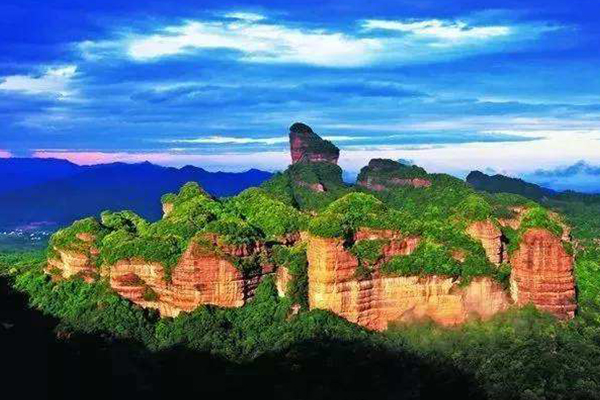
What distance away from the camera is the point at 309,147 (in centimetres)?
10000

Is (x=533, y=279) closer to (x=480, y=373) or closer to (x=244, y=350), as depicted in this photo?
(x=480, y=373)

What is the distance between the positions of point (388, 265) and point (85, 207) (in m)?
137

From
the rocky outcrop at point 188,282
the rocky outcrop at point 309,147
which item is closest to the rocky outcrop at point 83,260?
the rocky outcrop at point 188,282

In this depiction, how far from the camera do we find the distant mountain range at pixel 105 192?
173 meters

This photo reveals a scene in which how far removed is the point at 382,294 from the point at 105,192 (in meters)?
Answer: 144

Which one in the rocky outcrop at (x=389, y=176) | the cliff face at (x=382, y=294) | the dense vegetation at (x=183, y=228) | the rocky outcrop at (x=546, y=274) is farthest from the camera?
the rocky outcrop at (x=389, y=176)

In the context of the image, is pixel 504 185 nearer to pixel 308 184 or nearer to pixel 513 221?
pixel 308 184

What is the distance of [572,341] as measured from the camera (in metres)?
45.9

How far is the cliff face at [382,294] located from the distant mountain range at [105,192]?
117 m

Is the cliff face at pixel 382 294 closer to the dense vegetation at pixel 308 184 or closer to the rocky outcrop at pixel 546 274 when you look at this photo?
the rocky outcrop at pixel 546 274

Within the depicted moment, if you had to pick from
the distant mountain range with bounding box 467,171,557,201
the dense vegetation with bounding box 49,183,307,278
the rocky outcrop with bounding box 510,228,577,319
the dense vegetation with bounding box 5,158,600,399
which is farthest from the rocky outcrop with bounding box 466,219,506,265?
the distant mountain range with bounding box 467,171,557,201

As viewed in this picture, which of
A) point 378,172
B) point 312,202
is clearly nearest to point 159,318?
point 312,202

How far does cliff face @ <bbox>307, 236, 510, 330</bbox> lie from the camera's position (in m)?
49.4

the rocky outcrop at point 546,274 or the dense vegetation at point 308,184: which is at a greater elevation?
the dense vegetation at point 308,184
